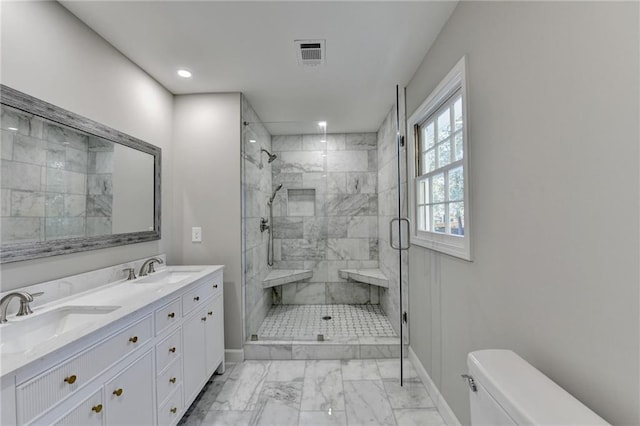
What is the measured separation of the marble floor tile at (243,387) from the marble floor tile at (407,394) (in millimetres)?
1045

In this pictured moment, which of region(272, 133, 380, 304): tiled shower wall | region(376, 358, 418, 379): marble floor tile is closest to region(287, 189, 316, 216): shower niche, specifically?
region(272, 133, 380, 304): tiled shower wall

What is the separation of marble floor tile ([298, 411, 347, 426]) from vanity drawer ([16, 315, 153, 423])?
3.89 feet

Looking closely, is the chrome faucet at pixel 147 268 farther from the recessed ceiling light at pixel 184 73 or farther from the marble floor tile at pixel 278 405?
the recessed ceiling light at pixel 184 73

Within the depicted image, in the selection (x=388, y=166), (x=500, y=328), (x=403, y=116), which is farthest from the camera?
(x=388, y=166)

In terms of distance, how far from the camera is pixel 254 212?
2900 millimetres

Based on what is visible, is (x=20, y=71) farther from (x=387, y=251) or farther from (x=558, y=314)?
(x=387, y=251)

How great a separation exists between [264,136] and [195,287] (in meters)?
1.95

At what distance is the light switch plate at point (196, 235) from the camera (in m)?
2.50

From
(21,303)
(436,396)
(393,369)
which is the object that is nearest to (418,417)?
(436,396)

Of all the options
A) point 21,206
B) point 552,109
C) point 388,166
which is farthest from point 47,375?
point 388,166

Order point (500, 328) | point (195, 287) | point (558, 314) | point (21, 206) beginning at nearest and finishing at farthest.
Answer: point (558, 314) < point (500, 328) < point (21, 206) < point (195, 287)

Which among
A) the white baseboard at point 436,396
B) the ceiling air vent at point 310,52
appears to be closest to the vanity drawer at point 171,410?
the white baseboard at point 436,396

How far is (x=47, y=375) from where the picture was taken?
35.0 inches

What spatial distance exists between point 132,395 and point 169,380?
12.2 inches
